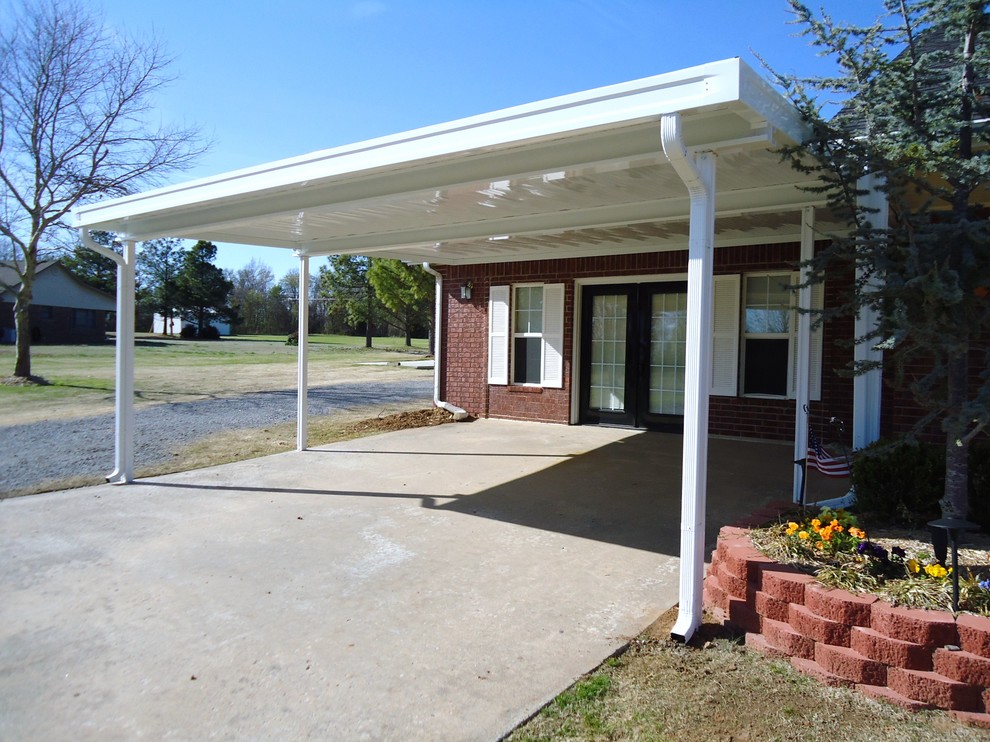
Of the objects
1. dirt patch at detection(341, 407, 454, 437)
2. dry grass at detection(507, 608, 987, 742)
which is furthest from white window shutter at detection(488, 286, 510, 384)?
dry grass at detection(507, 608, 987, 742)

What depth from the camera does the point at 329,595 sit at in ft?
13.3

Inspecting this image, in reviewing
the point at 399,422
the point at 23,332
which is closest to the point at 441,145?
the point at 399,422

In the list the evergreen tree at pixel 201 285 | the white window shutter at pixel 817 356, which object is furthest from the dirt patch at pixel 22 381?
the evergreen tree at pixel 201 285

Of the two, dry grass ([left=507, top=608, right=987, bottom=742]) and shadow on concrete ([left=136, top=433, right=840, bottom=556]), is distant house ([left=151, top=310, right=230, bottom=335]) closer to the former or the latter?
shadow on concrete ([left=136, top=433, right=840, bottom=556])

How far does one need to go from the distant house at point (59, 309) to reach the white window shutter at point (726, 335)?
127 ft

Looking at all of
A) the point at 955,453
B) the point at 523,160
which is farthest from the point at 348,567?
the point at 955,453

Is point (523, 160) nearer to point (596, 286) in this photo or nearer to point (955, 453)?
point (955, 453)

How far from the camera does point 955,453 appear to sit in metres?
3.71

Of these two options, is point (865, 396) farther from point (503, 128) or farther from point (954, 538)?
point (503, 128)

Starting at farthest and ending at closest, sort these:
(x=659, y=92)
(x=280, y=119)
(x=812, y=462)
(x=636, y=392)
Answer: (x=280, y=119) → (x=636, y=392) → (x=812, y=462) → (x=659, y=92)

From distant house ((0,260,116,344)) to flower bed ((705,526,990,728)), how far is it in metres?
42.4

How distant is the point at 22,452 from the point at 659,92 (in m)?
9.40

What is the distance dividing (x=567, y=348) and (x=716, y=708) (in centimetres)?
819

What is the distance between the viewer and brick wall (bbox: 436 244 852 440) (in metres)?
8.40
